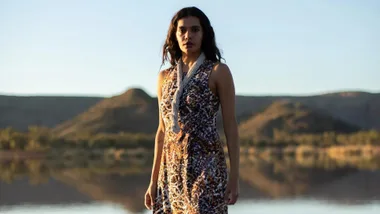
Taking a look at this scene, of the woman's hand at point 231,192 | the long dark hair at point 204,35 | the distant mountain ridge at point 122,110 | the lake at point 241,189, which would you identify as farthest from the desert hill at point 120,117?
the woman's hand at point 231,192

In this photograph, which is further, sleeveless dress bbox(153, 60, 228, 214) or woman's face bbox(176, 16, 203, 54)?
woman's face bbox(176, 16, 203, 54)

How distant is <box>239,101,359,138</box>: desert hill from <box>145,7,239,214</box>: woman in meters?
54.8

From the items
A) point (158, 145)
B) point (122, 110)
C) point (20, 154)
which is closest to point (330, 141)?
point (20, 154)

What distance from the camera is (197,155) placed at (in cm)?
340

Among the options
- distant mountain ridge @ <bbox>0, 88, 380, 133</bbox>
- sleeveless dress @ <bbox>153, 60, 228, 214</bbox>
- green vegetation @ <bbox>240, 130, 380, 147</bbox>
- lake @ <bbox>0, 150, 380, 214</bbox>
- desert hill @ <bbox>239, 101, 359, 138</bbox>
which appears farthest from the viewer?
distant mountain ridge @ <bbox>0, 88, 380, 133</bbox>

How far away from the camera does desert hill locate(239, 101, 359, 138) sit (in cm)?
6044

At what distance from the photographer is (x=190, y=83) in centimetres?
343

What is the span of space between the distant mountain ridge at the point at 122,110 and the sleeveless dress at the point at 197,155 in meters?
57.0

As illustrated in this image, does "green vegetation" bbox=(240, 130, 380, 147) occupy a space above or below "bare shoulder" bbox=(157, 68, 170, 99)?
below

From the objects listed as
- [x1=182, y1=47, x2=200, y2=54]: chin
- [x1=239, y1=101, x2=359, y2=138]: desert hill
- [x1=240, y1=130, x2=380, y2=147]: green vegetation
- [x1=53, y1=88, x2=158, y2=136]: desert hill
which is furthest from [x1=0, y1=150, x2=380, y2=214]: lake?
[x1=53, y1=88, x2=158, y2=136]: desert hill

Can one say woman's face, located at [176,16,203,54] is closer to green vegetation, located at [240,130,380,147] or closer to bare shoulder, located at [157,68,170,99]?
bare shoulder, located at [157,68,170,99]

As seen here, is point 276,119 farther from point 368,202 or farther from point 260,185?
point 368,202

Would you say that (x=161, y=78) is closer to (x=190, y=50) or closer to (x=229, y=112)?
(x=190, y=50)

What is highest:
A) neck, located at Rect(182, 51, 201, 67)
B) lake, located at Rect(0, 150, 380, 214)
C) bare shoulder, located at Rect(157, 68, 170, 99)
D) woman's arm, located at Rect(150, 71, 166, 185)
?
neck, located at Rect(182, 51, 201, 67)
